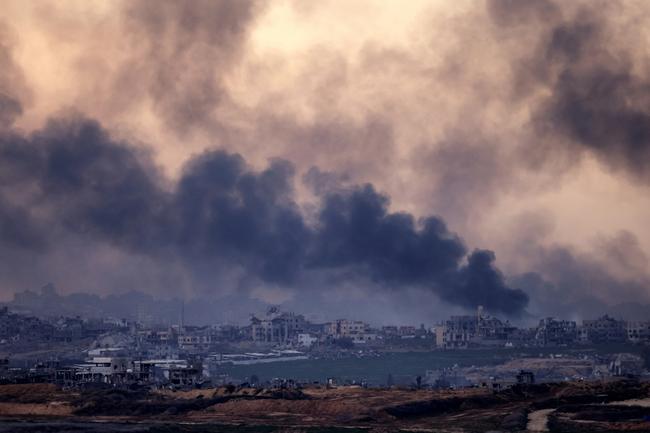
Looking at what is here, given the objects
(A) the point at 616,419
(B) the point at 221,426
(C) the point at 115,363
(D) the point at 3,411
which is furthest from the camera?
(C) the point at 115,363

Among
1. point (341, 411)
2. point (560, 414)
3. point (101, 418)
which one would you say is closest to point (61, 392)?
point (101, 418)

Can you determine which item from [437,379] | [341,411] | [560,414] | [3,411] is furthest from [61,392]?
[437,379]

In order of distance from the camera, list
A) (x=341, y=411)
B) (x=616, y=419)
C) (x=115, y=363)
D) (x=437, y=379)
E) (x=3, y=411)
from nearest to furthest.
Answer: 1. (x=616, y=419)
2. (x=341, y=411)
3. (x=3, y=411)
4. (x=115, y=363)
5. (x=437, y=379)

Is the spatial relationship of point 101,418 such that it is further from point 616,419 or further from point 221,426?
Answer: point 616,419

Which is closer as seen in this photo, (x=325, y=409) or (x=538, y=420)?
(x=538, y=420)

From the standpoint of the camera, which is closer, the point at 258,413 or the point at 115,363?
the point at 258,413

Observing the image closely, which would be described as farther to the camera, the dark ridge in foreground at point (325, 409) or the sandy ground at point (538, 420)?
the dark ridge in foreground at point (325, 409)

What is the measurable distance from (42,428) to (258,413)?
20894mm

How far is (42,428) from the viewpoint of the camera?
92875 mm

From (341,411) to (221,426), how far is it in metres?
12.7

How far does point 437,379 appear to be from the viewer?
176000mm

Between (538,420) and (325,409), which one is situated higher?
(325,409)

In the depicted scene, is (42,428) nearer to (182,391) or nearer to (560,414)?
(182,391)

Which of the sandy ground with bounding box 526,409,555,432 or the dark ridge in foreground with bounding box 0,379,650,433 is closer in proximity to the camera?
the sandy ground with bounding box 526,409,555,432
